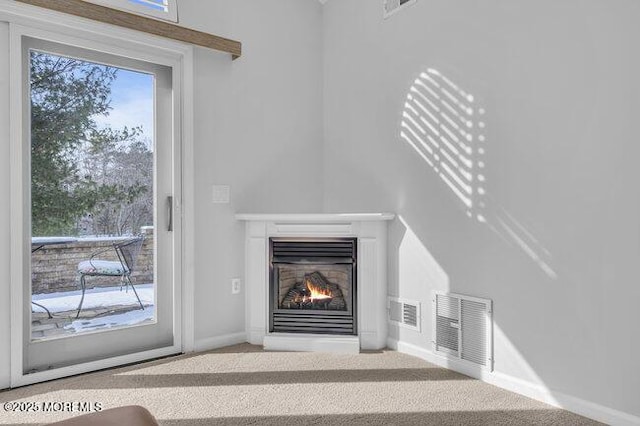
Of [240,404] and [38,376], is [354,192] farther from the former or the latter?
[38,376]

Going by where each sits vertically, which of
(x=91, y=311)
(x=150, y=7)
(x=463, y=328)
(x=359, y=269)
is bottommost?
(x=463, y=328)

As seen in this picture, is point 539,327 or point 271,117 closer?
point 539,327

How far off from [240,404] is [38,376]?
1.31m

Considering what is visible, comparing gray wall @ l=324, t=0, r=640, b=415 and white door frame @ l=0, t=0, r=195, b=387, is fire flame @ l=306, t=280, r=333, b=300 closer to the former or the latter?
gray wall @ l=324, t=0, r=640, b=415

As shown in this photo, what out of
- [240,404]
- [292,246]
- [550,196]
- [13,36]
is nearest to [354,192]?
[292,246]

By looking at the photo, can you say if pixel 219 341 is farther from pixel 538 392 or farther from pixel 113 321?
pixel 538 392

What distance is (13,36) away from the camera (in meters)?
2.42

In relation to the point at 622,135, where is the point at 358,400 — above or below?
below

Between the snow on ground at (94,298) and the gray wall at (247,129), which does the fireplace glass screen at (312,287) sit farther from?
the snow on ground at (94,298)

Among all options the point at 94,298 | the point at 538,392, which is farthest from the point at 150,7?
the point at 538,392

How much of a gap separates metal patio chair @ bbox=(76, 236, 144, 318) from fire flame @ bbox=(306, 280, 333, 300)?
1225 millimetres

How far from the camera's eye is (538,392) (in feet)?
7.36

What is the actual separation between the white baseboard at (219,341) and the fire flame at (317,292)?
644mm

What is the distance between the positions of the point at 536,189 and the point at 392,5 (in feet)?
5.85
